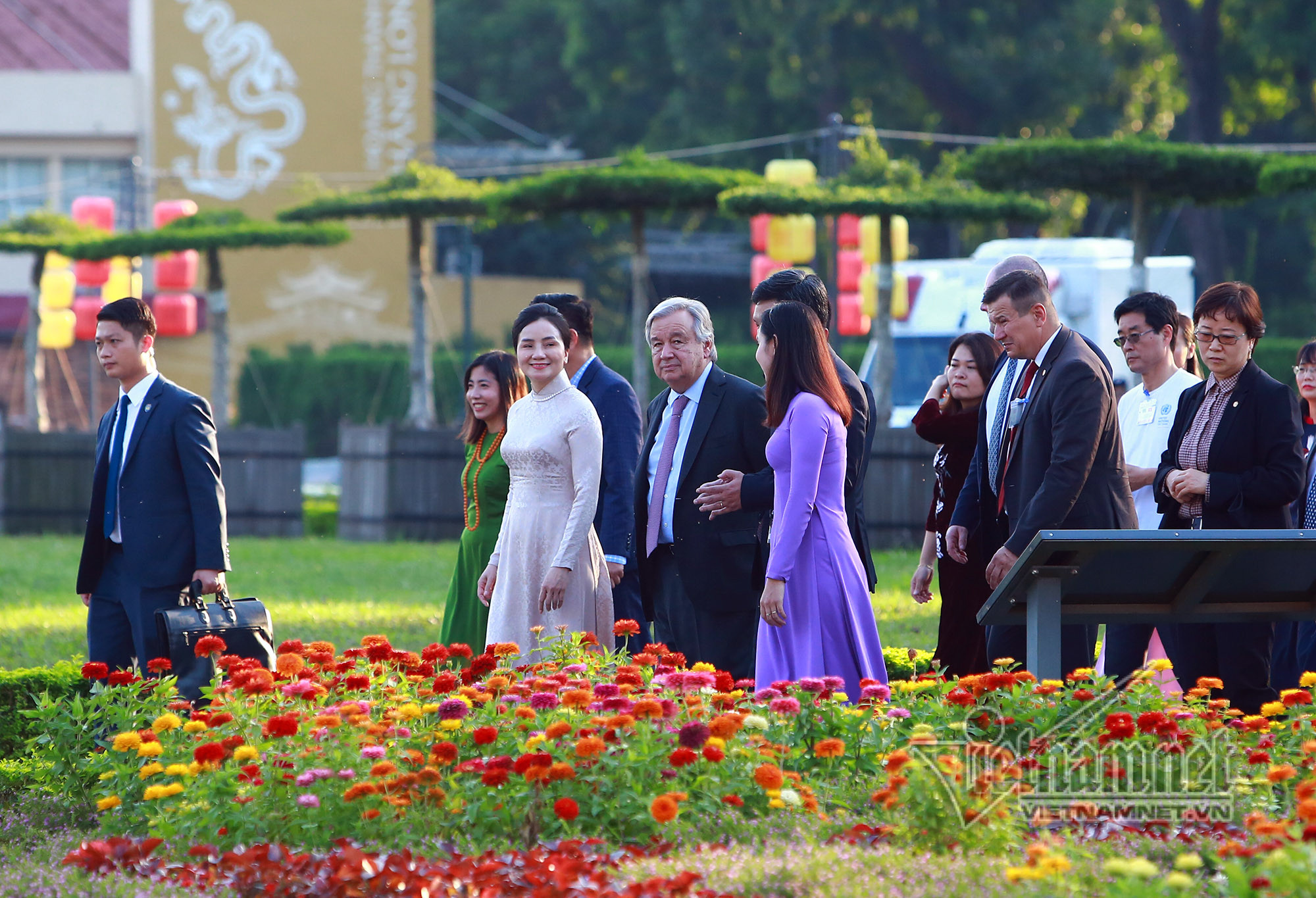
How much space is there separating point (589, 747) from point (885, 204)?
14.2m

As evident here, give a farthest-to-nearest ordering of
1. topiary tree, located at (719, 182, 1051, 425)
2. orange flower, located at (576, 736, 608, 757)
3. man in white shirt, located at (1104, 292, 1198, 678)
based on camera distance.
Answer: topiary tree, located at (719, 182, 1051, 425) < man in white shirt, located at (1104, 292, 1198, 678) < orange flower, located at (576, 736, 608, 757)

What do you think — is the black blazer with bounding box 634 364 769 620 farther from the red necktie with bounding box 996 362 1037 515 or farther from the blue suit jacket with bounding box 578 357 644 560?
the red necktie with bounding box 996 362 1037 515

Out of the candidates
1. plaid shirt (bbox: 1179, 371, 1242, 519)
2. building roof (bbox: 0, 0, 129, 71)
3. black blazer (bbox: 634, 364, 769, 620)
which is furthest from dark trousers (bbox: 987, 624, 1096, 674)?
building roof (bbox: 0, 0, 129, 71)

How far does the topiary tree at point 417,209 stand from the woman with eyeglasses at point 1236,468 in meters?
13.9

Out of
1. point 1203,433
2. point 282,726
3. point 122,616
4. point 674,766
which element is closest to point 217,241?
point 122,616

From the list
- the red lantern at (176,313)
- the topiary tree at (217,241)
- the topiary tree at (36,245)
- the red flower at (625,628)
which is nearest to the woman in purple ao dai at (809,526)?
the red flower at (625,628)

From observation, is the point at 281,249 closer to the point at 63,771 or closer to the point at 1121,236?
the point at 1121,236

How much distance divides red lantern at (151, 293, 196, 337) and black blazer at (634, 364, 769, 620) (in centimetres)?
2134

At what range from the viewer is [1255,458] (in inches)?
A: 230

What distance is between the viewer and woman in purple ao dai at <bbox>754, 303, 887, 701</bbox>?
17.5 ft

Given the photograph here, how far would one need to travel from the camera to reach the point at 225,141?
36.8 m

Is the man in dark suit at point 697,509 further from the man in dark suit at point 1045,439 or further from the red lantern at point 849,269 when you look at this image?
the red lantern at point 849,269

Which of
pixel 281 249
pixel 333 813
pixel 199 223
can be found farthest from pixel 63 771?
pixel 281 249

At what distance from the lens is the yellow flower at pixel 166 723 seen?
4.45 meters
